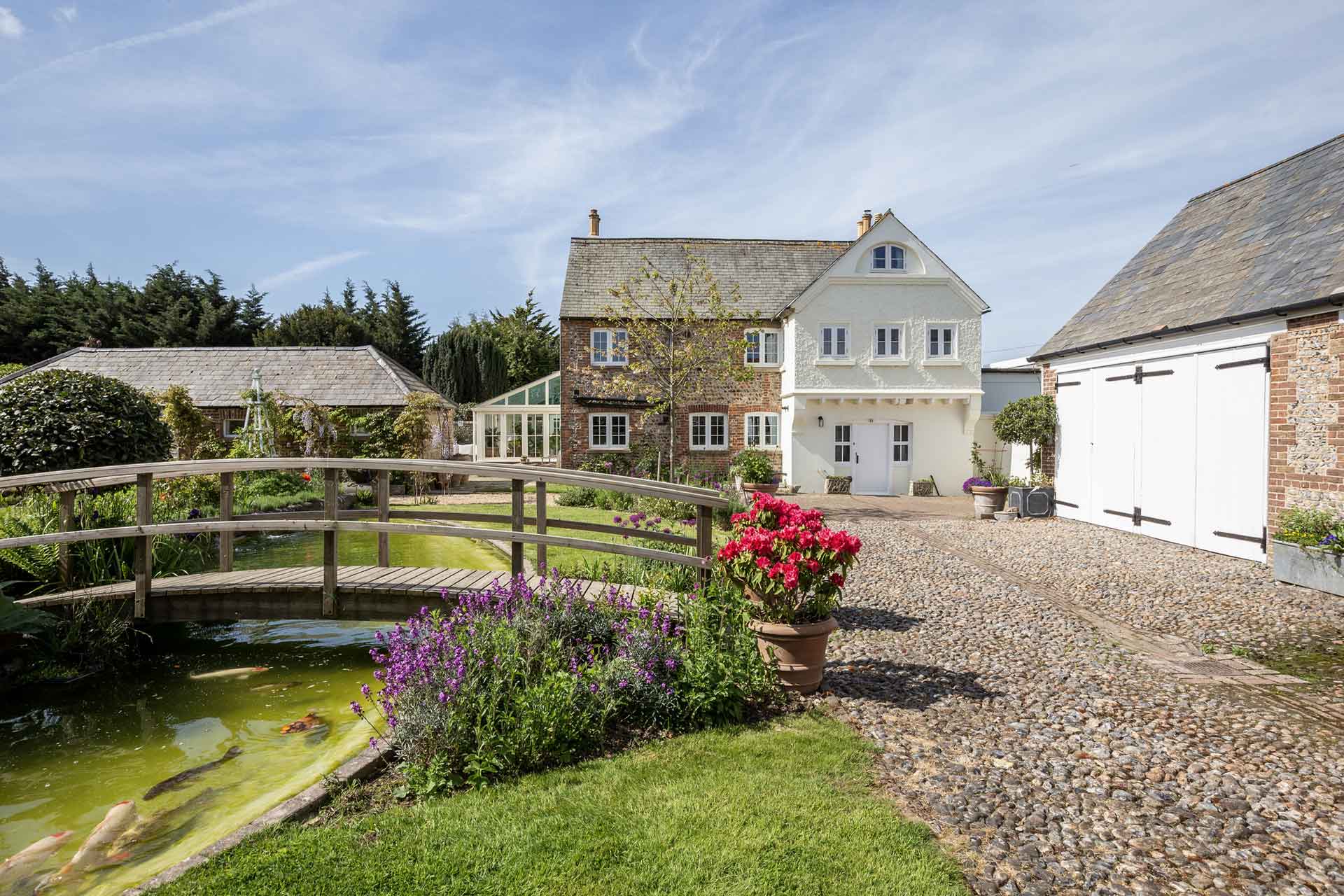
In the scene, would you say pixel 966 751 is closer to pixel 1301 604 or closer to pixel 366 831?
pixel 366 831

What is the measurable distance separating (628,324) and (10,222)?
3259 cm

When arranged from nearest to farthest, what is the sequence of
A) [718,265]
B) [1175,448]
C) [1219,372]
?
[1219,372], [1175,448], [718,265]

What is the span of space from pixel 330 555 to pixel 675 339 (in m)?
15.4

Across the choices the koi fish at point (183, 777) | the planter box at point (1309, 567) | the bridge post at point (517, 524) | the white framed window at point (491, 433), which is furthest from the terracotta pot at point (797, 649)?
the white framed window at point (491, 433)

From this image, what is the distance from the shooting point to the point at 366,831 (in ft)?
10.6

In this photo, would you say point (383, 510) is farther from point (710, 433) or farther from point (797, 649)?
point (710, 433)

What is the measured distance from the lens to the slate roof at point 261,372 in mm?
22969

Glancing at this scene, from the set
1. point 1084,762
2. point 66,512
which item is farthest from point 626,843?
point 66,512

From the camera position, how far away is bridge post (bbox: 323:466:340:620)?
6262mm

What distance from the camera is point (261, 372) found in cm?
2394

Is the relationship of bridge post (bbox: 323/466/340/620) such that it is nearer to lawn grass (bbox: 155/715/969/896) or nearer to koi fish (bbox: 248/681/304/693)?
koi fish (bbox: 248/681/304/693)

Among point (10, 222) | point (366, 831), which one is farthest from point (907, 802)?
point (10, 222)

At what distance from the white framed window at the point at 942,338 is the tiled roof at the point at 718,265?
4235 millimetres

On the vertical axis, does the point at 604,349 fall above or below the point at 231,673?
above
